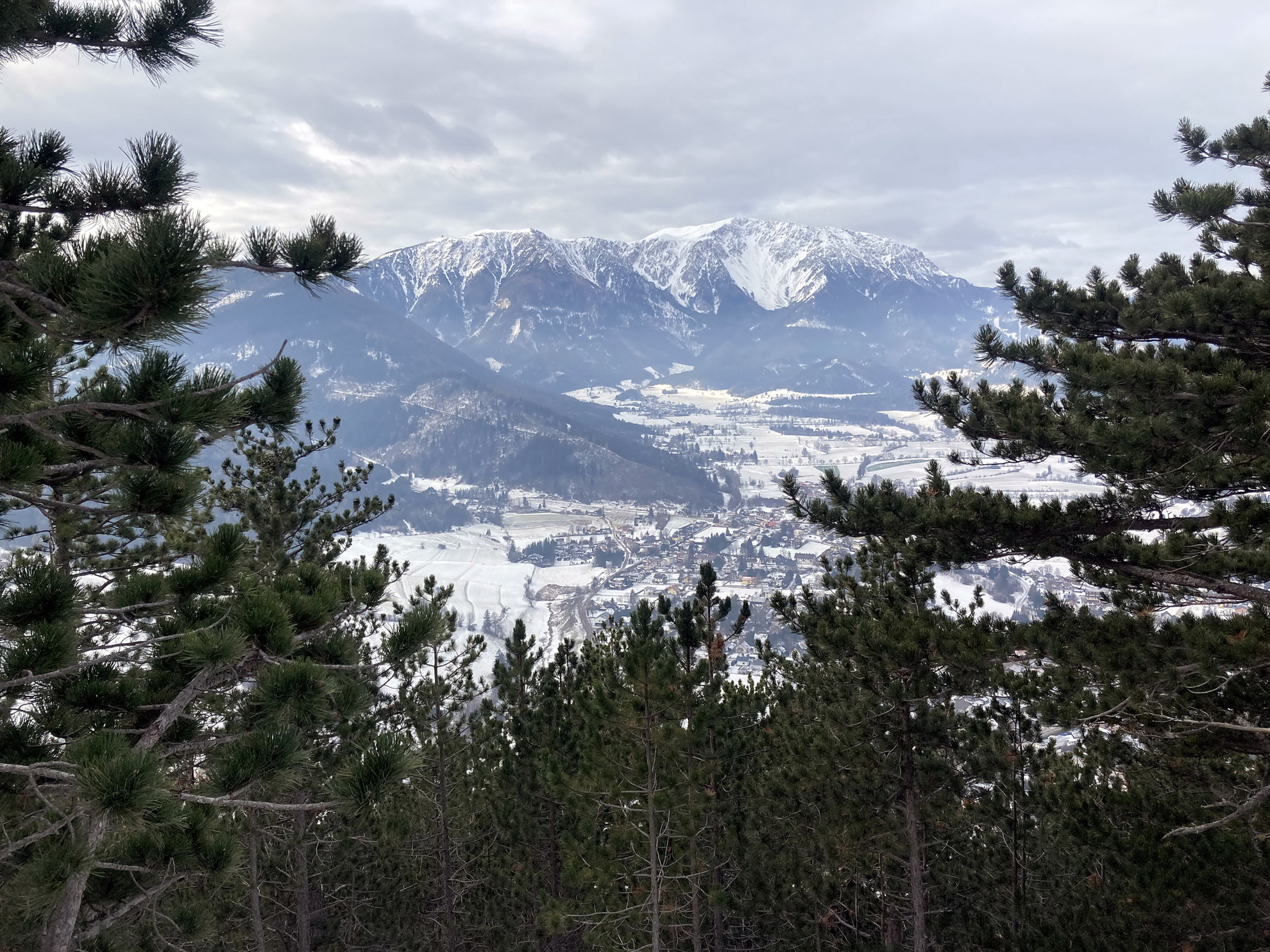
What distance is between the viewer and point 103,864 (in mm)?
2174

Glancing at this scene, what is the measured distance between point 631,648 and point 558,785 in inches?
83.0

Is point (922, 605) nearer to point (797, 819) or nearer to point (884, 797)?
point (884, 797)

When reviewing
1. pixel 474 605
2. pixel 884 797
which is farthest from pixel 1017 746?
pixel 474 605

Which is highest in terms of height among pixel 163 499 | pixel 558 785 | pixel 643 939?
pixel 163 499

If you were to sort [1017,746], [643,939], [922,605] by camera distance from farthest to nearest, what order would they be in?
[643,939]
[1017,746]
[922,605]

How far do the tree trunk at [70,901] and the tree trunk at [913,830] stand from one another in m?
6.45

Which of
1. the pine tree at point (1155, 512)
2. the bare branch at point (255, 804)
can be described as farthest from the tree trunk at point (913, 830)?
the bare branch at point (255, 804)

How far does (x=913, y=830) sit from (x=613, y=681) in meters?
3.45

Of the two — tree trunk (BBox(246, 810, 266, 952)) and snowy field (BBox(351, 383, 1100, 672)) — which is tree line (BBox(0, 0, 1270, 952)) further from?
snowy field (BBox(351, 383, 1100, 672))

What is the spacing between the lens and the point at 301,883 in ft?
27.8

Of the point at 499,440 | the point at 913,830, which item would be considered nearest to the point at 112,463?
the point at 913,830

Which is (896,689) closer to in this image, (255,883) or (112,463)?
(112,463)

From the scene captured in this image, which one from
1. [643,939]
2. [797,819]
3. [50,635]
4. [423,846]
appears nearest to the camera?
[50,635]

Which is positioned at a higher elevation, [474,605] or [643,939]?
[643,939]
